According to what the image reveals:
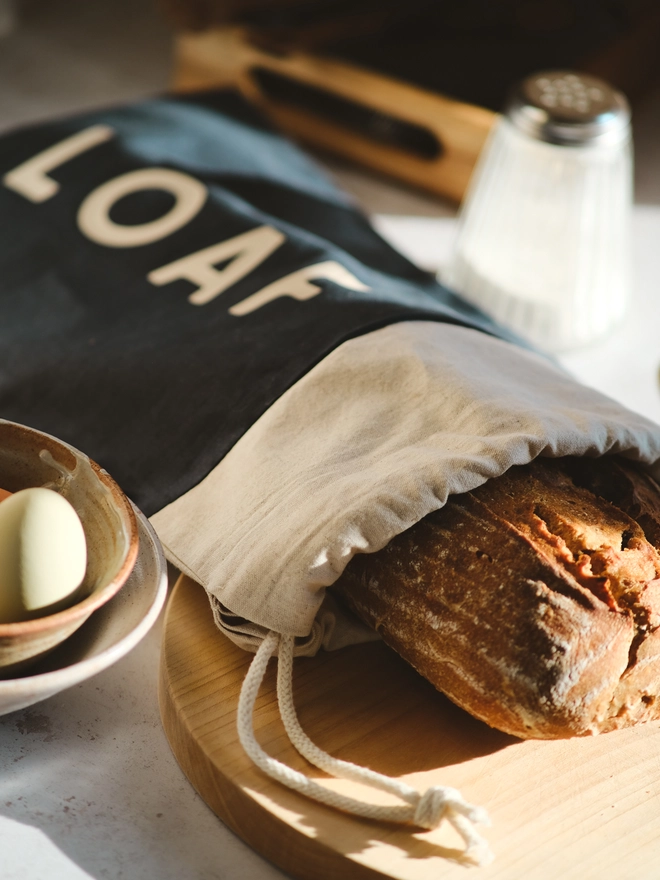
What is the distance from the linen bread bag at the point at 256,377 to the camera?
0.54m

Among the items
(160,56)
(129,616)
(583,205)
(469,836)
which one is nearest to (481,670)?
(469,836)

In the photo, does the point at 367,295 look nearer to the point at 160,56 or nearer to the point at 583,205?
the point at 583,205

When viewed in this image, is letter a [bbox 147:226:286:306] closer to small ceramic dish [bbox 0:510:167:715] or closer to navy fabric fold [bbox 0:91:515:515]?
navy fabric fold [bbox 0:91:515:515]

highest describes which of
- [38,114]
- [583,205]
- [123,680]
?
[583,205]

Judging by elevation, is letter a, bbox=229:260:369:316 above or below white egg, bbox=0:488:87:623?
above

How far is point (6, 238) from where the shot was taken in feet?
2.82

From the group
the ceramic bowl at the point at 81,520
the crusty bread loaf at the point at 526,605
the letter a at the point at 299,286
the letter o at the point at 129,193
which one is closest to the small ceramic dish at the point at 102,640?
the ceramic bowl at the point at 81,520

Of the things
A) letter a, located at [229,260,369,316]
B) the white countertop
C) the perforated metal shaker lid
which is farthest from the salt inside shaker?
the white countertop

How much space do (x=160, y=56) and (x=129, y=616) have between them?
4.24ft

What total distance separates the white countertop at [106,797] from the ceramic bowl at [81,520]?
3.4 inches

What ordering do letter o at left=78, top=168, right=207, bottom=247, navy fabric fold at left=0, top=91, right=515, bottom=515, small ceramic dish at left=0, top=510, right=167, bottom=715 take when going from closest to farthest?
1. small ceramic dish at left=0, top=510, right=167, bottom=715
2. navy fabric fold at left=0, top=91, right=515, bottom=515
3. letter o at left=78, top=168, right=207, bottom=247

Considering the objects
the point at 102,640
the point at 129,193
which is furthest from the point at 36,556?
the point at 129,193

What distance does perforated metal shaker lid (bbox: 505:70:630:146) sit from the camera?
0.86 m

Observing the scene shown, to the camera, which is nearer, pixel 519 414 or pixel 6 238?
pixel 519 414
